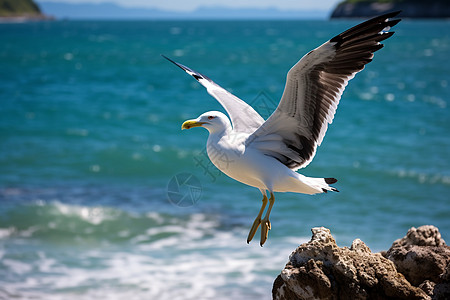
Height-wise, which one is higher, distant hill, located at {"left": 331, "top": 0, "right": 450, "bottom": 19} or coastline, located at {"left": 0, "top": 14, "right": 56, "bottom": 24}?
coastline, located at {"left": 0, "top": 14, "right": 56, "bottom": 24}

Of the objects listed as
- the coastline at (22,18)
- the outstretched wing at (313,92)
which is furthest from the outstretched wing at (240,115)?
the coastline at (22,18)

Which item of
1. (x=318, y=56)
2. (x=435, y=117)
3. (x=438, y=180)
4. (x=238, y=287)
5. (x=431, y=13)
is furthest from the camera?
(x=431, y=13)

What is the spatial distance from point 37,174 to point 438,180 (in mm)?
9434

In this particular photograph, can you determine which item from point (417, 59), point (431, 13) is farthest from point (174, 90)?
point (431, 13)

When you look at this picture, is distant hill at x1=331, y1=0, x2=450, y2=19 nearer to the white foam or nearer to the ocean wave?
the ocean wave

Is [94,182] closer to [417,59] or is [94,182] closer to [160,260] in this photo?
[160,260]

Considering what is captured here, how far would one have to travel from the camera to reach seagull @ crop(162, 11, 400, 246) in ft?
14.9

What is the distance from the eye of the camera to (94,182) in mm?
14523

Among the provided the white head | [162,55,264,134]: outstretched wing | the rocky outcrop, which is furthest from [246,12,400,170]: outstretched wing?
the rocky outcrop

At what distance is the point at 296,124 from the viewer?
15.9 ft

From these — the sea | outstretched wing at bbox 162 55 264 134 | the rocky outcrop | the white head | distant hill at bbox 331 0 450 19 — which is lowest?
the rocky outcrop

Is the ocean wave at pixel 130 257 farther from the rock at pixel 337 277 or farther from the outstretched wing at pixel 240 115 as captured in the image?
the rock at pixel 337 277

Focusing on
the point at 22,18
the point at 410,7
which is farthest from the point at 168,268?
the point at 22,18

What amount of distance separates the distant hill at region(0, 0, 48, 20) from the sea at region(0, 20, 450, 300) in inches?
6409
